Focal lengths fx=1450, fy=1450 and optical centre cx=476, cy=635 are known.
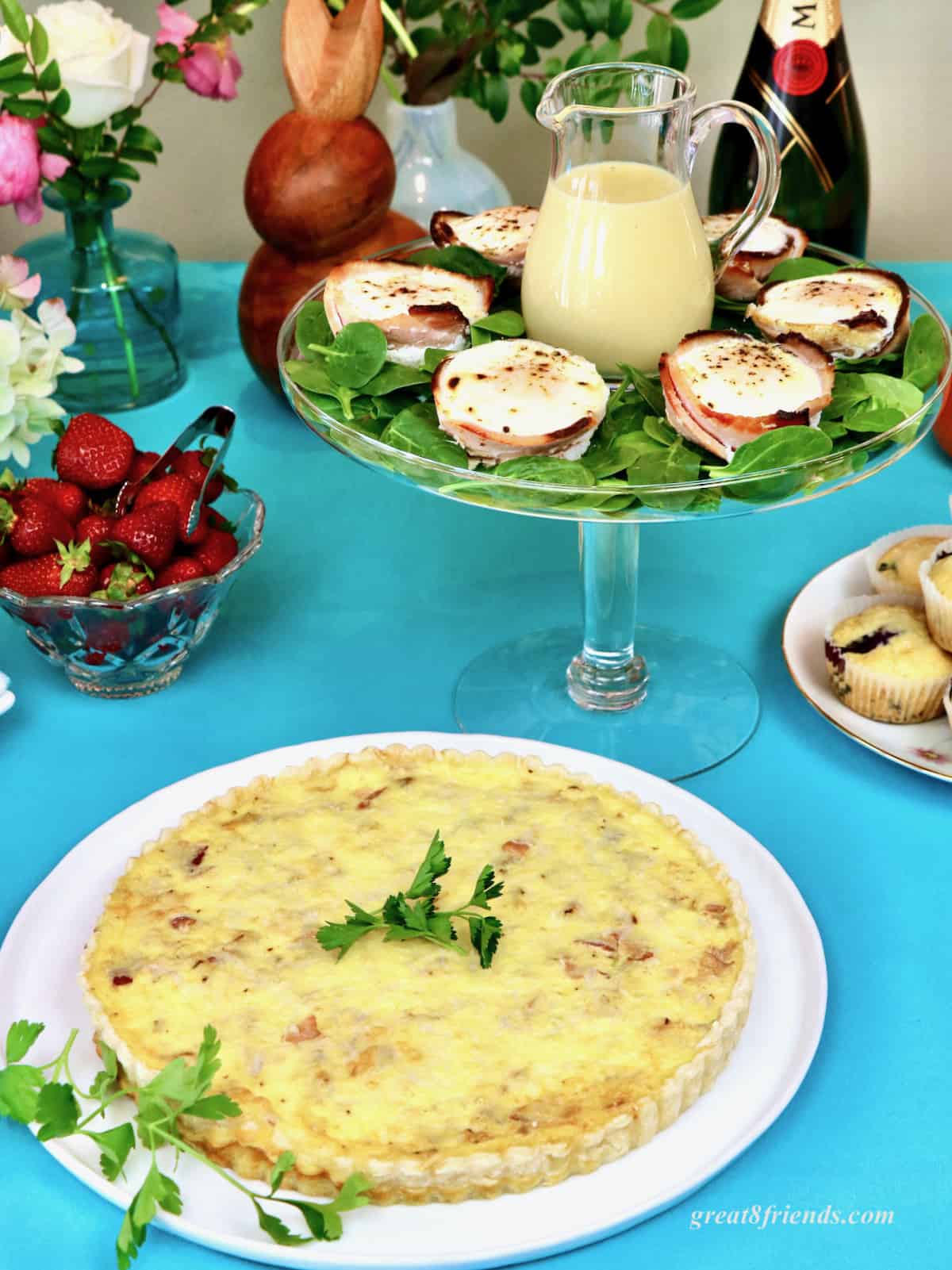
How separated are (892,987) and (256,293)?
94 centimetres

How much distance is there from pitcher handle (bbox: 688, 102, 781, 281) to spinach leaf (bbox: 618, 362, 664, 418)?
15 centimetres

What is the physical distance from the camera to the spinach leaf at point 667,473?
0.83 metres

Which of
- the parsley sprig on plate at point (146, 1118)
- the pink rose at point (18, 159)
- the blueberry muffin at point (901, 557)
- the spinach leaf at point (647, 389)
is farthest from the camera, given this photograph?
the pink rose at point (18, 159)

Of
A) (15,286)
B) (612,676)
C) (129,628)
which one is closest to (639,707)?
(612,676)

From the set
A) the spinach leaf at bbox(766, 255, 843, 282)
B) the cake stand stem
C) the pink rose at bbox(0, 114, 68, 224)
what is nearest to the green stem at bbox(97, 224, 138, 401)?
the pink rose at bbox(0, 114, 68, 224)

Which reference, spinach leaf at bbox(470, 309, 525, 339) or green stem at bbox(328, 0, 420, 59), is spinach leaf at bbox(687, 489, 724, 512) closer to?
spinach leaf at bbox(470, 309, 525, 339)

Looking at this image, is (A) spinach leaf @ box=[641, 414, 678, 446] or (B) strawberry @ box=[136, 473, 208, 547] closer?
(A) spinach leaf @ box=[641, 414, 678, 446]

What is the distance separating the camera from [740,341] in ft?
3.10

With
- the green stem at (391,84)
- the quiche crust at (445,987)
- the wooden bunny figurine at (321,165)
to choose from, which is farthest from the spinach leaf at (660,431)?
the green stem at (391,84)

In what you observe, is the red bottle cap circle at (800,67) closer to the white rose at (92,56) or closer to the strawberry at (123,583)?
the white rose at (92,56)

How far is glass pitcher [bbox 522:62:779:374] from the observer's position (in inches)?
36.9

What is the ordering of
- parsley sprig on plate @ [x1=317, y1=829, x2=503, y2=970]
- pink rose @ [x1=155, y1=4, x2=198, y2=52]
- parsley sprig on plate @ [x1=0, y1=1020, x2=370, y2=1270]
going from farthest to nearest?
pink rose @ [x1=155, y1=4, x2=198, y2=52] → parsley sprig on plate @ [x1=317, y1=829, x2=503, y2=970] → parsley sprig on plate @ [x1=0, y1=1020, x2=370, y2=1270]

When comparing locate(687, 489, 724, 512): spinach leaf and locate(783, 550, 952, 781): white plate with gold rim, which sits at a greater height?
locate(687, 489, 724, 512): spinach leaf

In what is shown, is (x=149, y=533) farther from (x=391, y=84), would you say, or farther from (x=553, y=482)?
(x=391, y=84)
